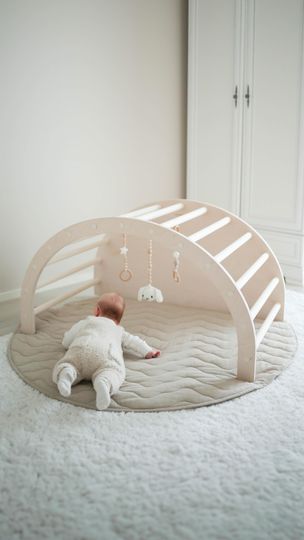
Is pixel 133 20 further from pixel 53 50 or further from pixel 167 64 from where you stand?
pixel 53 50

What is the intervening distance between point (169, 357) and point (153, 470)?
27.3 inches

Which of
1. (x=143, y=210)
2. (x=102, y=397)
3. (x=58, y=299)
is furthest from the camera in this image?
(x=58, y=299)

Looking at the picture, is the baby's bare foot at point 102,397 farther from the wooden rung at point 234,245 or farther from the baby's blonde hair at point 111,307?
the wooden rung at point 234,245

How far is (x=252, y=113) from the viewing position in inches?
132

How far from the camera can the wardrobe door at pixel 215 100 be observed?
3403 millimetres

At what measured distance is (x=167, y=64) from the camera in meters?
3.61

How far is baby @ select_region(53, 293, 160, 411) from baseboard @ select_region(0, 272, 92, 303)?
2.74 feet

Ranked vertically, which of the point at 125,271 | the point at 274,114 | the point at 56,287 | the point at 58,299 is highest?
the point at 274,114

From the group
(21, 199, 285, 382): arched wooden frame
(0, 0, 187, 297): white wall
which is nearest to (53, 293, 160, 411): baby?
(21, 199, 285, 382): arched wooden frame

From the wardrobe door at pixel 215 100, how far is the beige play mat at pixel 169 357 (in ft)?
3.83

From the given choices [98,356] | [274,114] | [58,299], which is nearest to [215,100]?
[274,114]

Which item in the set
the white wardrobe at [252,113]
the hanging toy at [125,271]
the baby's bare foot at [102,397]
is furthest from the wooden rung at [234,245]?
the white wardrobe at [252,113]

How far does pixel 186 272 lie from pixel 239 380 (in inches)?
29.8

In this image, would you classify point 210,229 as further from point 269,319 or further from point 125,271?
point 125,271
